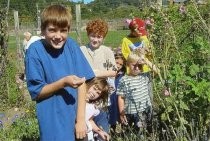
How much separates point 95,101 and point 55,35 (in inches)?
47.5

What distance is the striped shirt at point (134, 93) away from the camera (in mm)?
4852

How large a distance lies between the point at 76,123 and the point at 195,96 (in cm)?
92

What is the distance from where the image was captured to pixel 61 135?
3236mm

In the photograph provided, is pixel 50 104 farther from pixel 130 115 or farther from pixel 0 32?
pixel 0 32

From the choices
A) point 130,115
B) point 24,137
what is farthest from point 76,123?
point 24,137

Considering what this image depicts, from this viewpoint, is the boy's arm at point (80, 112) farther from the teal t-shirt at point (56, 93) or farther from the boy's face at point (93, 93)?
the boy's face at point (93, 93)

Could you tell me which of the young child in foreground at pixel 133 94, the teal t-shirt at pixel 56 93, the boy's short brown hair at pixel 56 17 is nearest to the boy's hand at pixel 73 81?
the teal t-shirt at pixel 56 93

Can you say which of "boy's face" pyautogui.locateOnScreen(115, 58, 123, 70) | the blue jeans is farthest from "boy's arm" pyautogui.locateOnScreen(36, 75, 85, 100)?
"boy's face" pyautogui.locateOnScreen(115, 58, 123, 70)

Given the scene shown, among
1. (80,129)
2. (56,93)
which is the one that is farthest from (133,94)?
(56,93)

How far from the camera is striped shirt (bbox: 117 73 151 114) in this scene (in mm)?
4852

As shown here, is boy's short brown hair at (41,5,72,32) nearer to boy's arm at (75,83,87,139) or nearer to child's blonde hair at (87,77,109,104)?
boy's arm at (75,83,87,139)

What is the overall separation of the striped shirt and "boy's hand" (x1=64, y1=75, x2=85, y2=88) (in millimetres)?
1836

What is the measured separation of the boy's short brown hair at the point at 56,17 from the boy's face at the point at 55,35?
2 centimetres

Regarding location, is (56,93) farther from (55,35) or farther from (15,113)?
(15,113)
